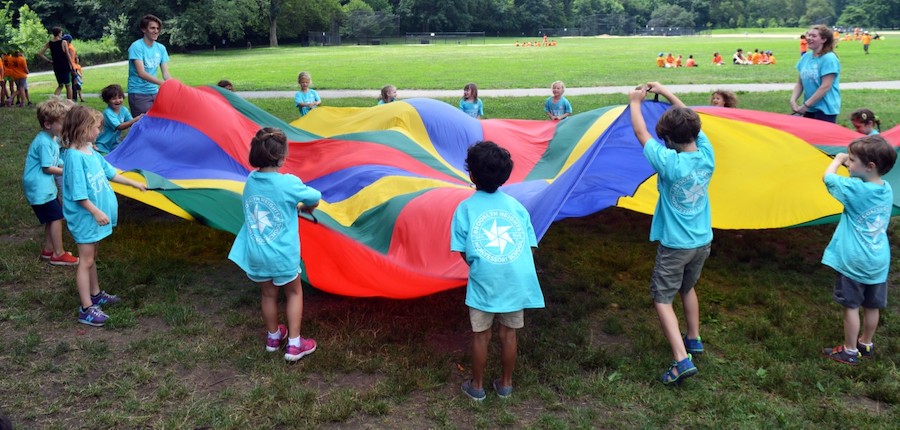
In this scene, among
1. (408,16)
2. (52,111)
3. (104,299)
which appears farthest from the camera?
(408,16)

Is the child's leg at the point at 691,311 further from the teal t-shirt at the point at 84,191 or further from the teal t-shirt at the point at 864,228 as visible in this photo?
the teal t-shirt at the point at 84,191

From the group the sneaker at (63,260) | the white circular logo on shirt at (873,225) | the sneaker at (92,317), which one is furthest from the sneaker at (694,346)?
the sneaker at (63,260)

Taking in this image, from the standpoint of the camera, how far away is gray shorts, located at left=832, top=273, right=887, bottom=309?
3.50 meters

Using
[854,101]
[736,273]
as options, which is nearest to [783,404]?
[736,273]

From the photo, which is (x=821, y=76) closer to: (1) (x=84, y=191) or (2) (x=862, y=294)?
(2) (x=862, y=294)

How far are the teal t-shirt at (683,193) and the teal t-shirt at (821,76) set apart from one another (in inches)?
107

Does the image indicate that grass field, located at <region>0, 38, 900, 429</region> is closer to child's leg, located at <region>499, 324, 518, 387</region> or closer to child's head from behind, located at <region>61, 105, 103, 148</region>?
child's leg, located at <region>499, 324, 518, 387</region>

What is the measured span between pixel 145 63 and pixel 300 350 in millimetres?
4046

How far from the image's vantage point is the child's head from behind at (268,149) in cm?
333

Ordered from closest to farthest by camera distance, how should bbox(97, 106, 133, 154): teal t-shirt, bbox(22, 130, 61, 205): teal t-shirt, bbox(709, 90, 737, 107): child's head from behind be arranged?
bbox(22, 130, 61, 205): teal t-shirt, bbox(709, 90, 737, 107): child's head from behind, bbox(97, 106, 133, 154): teal t-shirt


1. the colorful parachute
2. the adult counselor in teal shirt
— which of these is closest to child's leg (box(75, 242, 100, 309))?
the colorful parachute

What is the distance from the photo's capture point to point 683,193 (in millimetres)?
3287

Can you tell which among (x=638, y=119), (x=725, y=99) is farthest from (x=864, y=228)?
(x=725, y=99)

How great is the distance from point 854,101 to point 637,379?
463 inches
